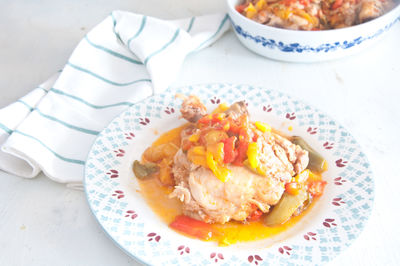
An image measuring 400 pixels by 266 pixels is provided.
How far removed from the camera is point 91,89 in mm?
4254

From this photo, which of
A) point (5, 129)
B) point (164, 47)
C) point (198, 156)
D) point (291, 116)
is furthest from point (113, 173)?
point (164, 47)

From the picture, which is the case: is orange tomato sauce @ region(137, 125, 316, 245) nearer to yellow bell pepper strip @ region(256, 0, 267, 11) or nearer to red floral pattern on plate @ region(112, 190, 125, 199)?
red floral pattern on plate @ region(112, 190, 125, 199)

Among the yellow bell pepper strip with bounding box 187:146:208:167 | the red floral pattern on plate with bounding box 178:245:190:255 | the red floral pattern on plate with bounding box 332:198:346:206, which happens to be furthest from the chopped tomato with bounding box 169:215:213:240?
the red floral pattern on plate with bounding box 332:198:346:206

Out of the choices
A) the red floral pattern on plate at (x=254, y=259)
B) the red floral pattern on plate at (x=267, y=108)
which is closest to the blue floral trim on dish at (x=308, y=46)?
the red floral pattern on plate at (x=267, y=108)

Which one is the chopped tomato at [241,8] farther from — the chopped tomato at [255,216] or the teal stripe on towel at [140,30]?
the chopped tomato at [255,216]

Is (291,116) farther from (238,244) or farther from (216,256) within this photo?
(216,256)

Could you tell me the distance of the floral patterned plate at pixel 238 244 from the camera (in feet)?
8.83

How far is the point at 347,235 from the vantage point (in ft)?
8.92

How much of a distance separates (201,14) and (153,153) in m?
2.73

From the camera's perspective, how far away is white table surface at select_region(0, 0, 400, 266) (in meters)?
3.03

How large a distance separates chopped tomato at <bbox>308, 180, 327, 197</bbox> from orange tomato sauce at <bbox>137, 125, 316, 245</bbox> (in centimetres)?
7

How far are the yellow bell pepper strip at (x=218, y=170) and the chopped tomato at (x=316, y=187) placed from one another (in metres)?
0.66

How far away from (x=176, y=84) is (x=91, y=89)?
821 mm

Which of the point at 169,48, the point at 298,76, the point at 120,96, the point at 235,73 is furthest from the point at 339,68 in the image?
the point at 120,96
